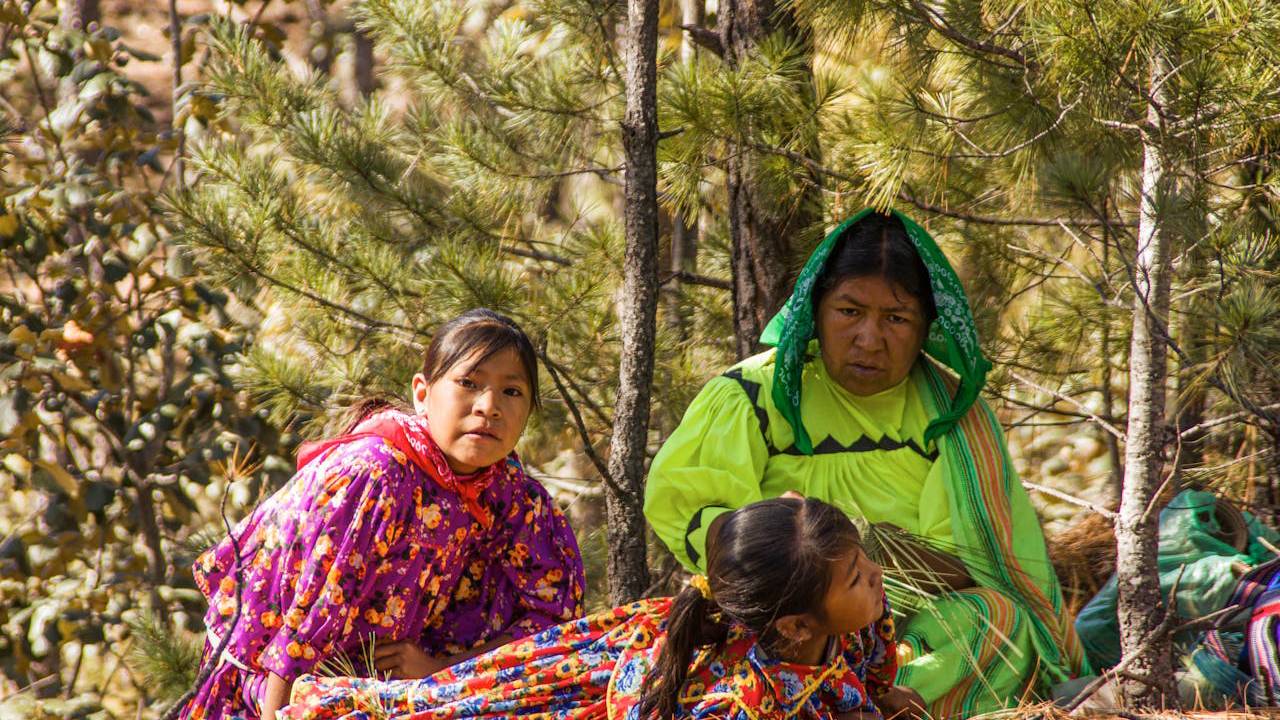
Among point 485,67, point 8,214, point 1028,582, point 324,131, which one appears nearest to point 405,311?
point 324,131

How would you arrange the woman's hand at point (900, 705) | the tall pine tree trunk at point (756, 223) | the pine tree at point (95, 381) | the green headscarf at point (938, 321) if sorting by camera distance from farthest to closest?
the pine tree at point (95, 381)
the tall pine tree trunk at point (756, 223)
the green headscarf at point (938, 321)
the woman's hand at point (900, 705)

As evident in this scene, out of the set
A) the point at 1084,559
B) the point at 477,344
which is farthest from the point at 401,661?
the point at 1084,559

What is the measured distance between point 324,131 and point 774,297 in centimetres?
151

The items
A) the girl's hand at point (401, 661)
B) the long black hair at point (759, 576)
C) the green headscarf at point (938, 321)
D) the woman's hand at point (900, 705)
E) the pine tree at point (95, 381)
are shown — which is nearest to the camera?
the long black hair at point (759, 576)

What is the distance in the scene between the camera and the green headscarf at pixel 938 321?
289 centimetres

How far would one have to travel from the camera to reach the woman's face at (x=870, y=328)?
289 cm

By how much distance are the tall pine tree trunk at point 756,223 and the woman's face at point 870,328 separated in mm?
709

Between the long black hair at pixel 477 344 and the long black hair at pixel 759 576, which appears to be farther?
the long black hair at pixel 477 344

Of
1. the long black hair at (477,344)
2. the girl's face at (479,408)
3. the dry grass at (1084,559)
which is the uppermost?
the long black hair at (477,344)

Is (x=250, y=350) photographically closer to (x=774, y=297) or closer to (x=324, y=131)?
(x=324, y=131)

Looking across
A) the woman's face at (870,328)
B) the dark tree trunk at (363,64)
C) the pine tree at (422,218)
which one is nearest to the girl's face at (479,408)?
the woman's face at (870,328)

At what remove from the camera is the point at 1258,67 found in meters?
2.64

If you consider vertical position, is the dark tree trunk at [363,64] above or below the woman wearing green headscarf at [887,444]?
above

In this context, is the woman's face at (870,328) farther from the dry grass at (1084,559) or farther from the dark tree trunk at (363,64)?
the dark tree trunk at (363,64)
